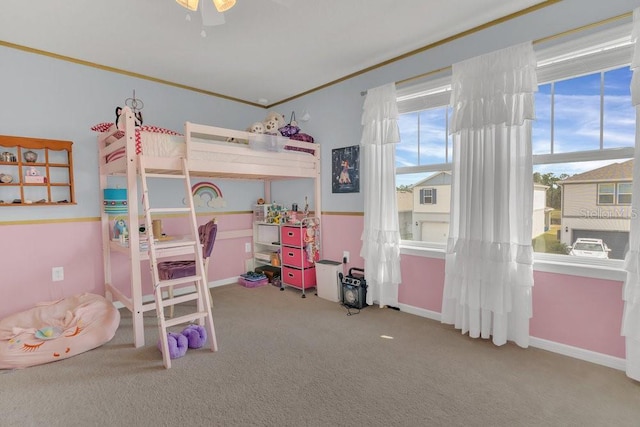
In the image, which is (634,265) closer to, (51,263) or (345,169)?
(345,169)

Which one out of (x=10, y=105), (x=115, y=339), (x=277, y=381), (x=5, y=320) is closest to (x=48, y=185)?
(x=10, y=105)

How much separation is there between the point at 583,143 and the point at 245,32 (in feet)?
9.07

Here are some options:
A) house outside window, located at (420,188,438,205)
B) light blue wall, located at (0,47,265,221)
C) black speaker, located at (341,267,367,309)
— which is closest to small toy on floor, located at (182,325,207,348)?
black speaker, located at (341,267,367,309)

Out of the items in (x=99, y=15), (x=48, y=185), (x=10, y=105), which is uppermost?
(x=99, y=15)

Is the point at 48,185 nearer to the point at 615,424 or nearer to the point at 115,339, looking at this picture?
the point at 115,339

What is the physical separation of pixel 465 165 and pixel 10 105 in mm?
4032

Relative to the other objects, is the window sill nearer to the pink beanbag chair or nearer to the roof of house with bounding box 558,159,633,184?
the roof of house with bounding box 558,159,633,184

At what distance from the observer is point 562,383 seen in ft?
6.57

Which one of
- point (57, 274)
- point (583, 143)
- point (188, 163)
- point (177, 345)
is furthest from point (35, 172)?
point (583, 143)

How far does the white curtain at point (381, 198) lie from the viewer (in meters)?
3.18

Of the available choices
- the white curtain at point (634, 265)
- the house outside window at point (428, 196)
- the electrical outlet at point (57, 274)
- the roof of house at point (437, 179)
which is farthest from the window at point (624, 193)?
the electrical outlet at point (57, 274)

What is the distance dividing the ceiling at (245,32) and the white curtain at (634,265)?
0.85 metres

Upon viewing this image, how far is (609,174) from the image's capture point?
7.32 ft

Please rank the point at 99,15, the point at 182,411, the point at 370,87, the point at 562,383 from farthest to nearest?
the point at 370,87 < the point at 99,15 < the point at 562,383 < the point at 182,411
